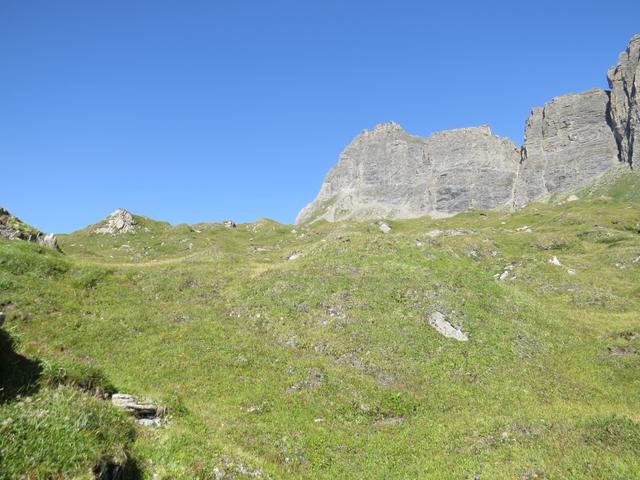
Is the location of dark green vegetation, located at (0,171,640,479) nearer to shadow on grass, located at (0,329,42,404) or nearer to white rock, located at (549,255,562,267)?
shadow on grass, located at (0,329,42,404)

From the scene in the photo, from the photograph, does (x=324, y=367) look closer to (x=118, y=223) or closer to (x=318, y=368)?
(x=318, y=368)

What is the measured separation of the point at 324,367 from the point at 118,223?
254 feet

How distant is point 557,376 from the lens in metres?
25.8

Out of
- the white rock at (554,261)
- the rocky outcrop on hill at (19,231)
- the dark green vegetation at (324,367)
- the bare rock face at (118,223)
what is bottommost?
the dark green vegetation at (324,367)

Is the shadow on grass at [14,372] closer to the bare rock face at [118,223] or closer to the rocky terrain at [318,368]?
the rocky terrain at [318,368]

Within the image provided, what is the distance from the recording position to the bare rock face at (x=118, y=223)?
282 feet

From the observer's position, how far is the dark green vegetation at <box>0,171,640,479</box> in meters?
11.8

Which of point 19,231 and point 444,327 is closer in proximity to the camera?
point 444,327

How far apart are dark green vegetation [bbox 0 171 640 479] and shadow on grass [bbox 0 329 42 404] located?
0.22 feet

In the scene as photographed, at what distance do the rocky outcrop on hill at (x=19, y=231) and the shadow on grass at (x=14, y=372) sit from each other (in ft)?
115

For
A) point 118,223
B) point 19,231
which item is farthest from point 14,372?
point 118,223

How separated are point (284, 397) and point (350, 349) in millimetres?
7219

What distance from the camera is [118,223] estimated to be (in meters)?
87.1

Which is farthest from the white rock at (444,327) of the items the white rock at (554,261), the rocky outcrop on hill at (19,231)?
the rocky outcrop on hill at (19,231)
